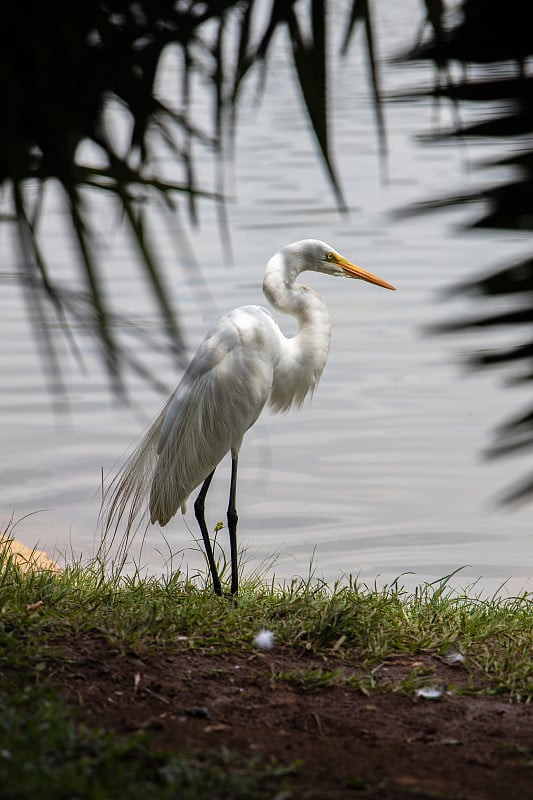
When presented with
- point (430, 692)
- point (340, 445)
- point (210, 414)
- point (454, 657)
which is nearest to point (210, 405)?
point (210, 414)

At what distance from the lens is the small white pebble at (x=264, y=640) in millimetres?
3410

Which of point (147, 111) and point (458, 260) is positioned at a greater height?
point (147, 111)

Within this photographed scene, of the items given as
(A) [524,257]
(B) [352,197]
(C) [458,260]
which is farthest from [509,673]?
(B) [352,197]

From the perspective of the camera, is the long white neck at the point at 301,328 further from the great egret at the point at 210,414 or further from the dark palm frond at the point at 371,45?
the dark palm frond at the point at 371,45

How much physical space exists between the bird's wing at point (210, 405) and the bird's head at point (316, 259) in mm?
413

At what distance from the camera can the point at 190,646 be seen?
333 centimetres

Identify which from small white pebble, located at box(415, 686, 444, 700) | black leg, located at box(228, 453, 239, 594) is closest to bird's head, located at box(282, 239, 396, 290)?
black leg, located at box(228, 453, 239, 594)

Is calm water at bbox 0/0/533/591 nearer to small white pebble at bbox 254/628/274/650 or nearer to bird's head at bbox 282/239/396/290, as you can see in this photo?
bird's head at bbox 282/239/396/290

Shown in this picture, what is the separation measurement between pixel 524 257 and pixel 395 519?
475 centimetres

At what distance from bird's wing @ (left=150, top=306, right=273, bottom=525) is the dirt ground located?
3.99 feet

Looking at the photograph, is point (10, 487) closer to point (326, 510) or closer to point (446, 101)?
point (326, 510)

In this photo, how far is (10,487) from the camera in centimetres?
654

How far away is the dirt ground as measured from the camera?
2453 millimetres

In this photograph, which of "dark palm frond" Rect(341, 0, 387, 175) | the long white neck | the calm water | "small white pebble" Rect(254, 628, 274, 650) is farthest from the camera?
the calm water
